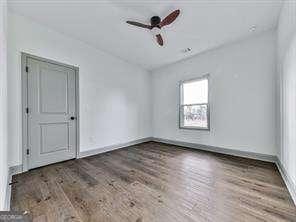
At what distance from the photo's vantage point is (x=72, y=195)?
6.06 ft

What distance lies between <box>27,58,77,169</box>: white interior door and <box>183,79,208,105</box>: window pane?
3.09 m

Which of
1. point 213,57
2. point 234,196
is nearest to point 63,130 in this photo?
point 234,196

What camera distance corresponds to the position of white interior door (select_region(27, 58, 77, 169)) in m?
2.66

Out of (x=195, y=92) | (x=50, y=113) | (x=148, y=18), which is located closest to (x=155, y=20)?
(x=148, y=18)

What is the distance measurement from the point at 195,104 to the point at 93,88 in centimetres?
282

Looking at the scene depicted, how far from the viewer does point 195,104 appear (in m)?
4.18

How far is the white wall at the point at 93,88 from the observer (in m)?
2.44

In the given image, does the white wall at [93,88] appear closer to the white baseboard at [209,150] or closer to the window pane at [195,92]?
the white baseboard at [209,150]

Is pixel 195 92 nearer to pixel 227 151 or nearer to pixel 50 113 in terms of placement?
pixel 227 151

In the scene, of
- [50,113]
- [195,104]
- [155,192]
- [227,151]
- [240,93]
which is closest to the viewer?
[155,192]

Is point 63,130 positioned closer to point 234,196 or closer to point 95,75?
point 95,75

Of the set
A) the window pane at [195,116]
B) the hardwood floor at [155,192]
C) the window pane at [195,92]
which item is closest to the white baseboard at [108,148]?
the hardwood floor at [155,192]

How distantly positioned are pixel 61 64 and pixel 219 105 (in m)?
3.78

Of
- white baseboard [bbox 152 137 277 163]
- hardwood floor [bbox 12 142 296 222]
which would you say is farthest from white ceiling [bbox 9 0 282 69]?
hardwood floor [bbox 12 142 296 222]
